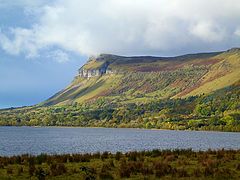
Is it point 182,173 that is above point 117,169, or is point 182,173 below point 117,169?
above

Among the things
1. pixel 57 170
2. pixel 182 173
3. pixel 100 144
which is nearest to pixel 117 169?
pixel 57 170

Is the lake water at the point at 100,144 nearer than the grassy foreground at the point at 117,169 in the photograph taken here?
No

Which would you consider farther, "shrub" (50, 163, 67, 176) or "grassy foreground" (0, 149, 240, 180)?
"shrub" (50, 163, 67, 176)

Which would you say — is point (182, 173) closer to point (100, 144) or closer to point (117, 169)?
point (117, 169)

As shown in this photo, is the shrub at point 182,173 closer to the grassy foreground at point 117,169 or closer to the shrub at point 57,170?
the grassy foreground at point 117,169

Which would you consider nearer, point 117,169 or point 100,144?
point 117,169

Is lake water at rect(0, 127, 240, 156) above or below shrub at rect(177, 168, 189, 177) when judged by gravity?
below

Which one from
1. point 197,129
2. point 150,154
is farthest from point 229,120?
point 150,154

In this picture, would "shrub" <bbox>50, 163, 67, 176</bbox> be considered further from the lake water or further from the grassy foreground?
the lake water

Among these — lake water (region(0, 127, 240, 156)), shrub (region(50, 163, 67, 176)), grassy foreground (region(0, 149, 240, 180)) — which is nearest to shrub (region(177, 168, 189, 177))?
grassy foreground (region(0, 149, 240, 180))

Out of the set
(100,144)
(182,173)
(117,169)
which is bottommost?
(100,144)

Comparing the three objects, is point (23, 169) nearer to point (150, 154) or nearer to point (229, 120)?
point (150, 154)

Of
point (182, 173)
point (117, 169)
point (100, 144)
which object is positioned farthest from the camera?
point (100, 144)

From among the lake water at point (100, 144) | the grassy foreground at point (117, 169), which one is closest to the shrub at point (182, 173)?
the grassy foreground at point (117, 169)
